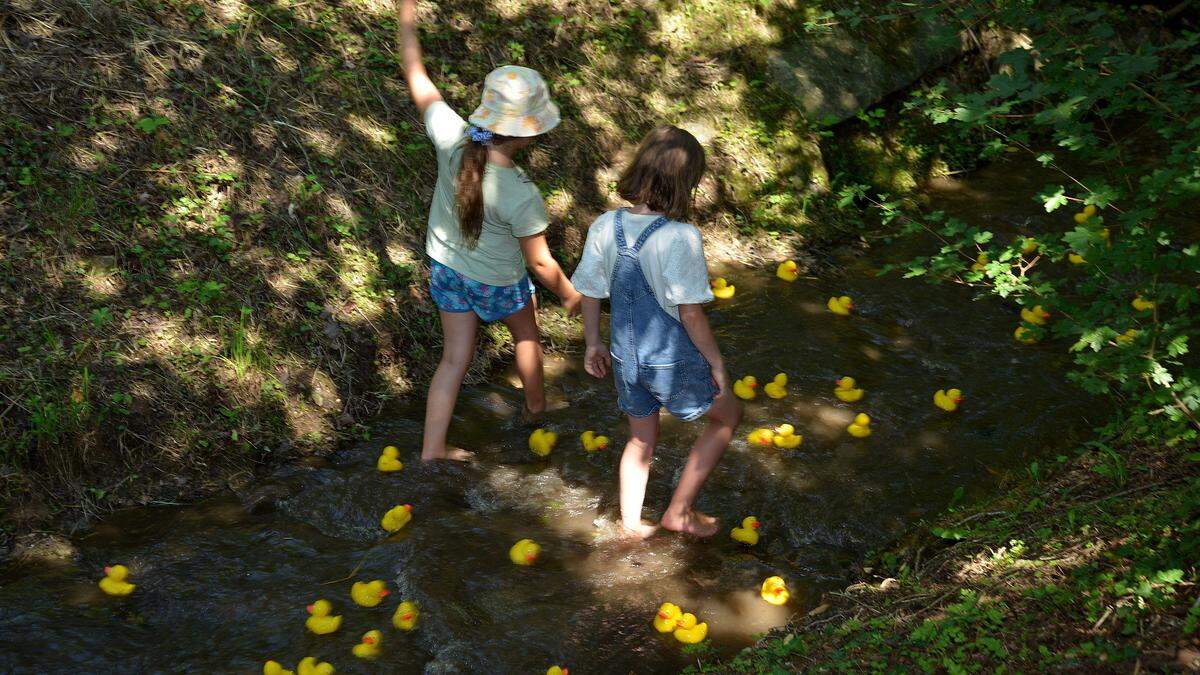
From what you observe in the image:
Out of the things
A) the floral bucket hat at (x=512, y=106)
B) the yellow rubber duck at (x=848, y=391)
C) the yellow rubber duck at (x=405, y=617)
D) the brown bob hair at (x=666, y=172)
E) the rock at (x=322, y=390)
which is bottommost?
the yellow rubber duck at (x=848, y=391)

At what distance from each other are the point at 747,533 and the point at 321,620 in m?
1.92

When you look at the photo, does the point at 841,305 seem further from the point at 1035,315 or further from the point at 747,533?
the point at 747,533

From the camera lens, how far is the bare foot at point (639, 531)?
171 inches

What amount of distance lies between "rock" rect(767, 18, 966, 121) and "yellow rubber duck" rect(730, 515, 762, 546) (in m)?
4.19

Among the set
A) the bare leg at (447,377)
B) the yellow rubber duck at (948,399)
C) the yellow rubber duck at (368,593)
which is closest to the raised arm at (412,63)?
the bare leg at (447,377)

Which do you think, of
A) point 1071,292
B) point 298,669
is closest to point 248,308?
point 298,669

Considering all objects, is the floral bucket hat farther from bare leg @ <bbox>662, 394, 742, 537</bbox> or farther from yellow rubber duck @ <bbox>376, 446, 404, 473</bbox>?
yellow rubber duck @ <bbox>376, 446, 404, 473</bbox>

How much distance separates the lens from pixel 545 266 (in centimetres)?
439

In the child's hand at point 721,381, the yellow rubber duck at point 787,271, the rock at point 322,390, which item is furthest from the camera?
the yellow rubber duck at point 787,271

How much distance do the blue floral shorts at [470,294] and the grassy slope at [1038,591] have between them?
1.96 metres

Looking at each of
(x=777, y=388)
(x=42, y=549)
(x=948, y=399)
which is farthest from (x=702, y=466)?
(x=42, y=549)

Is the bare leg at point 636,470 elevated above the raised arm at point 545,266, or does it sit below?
below

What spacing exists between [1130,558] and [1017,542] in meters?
0.48

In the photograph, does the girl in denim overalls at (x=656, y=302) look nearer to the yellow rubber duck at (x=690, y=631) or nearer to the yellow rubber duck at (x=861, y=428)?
the yellow rubber duck at (x=690, y=631)
